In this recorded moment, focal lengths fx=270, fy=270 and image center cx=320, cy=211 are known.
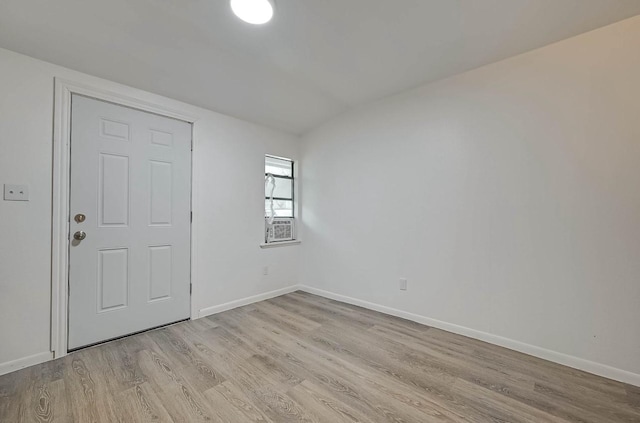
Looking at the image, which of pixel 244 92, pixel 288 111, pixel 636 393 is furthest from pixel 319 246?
pixel 636 393

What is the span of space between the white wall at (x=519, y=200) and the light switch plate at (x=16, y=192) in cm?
293

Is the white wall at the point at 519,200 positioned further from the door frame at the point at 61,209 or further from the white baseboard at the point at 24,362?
the white baseboard at the point at 24,362

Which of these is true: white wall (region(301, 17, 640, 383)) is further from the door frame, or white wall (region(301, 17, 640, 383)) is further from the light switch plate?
the light switch plate

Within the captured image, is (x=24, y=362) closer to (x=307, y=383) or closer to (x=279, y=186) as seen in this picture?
(x=307, y=383)

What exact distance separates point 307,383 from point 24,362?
2054 mm

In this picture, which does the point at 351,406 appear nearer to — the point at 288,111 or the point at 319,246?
the point at 319,246

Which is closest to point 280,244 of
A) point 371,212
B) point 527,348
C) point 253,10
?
point 371,212

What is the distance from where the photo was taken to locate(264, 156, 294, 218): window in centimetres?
372

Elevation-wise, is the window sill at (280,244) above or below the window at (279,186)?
below

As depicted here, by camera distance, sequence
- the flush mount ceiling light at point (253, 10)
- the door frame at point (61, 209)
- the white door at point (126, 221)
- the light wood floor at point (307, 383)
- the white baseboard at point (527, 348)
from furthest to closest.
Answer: the white door at point (126, 221) → the door frame at point (61, 209) → the white baseboard at point (527, 348) → the flush mount ceiling light at point (253, 10) → the light wood floor at point (307, 383)

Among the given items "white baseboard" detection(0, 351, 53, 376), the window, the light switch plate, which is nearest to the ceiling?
the light switch plate

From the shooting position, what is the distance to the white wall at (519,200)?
184cm

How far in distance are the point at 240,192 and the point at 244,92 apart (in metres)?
1.15

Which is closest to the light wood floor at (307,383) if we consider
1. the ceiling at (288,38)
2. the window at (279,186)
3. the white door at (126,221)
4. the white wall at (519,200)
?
the white door at (126,221)
